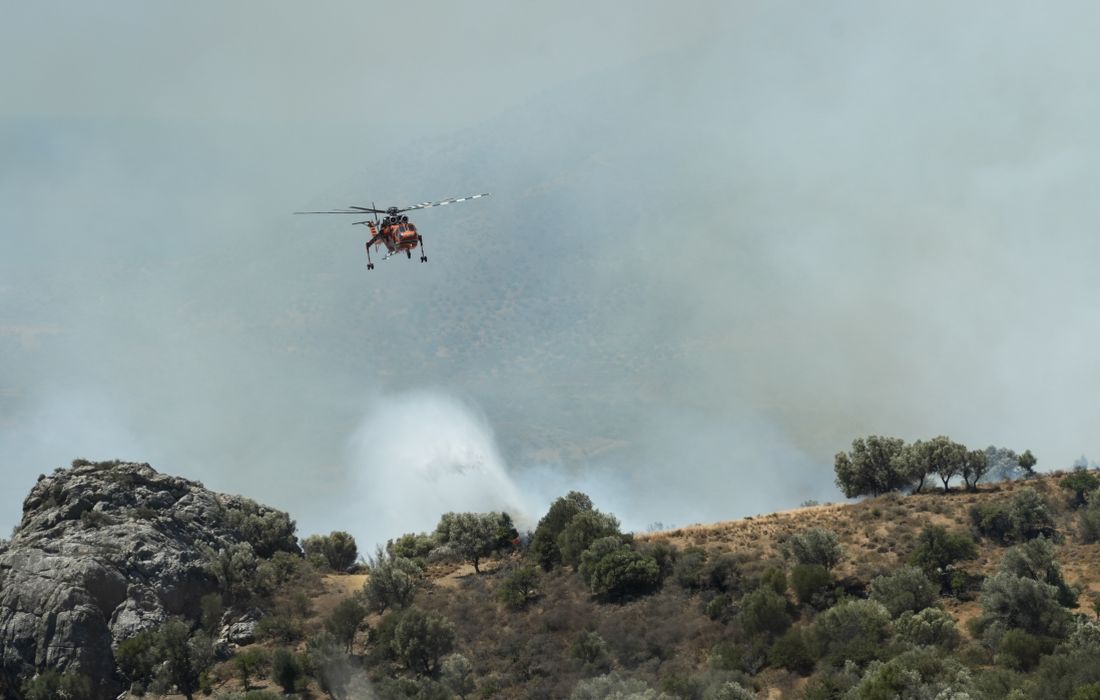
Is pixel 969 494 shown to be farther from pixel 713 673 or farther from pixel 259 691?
pixel 259 691

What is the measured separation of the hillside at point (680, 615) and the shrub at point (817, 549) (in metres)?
0.16

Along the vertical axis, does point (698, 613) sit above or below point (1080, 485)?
below

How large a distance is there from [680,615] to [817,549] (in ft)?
38.4

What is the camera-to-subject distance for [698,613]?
76.6 metres

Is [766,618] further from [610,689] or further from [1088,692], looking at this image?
[1088,692]

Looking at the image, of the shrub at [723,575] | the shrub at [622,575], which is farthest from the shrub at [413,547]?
the shrub at [723,575]

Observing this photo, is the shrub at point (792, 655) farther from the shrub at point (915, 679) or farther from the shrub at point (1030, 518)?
the shrub at point (1030, 518)

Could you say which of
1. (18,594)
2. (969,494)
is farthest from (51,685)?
(969,494)

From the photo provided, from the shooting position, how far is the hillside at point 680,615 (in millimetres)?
62656

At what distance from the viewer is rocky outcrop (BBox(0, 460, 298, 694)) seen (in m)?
75.6

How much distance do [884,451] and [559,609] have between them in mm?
43009

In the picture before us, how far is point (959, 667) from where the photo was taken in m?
58.6

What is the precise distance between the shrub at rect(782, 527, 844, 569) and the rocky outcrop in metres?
44.0

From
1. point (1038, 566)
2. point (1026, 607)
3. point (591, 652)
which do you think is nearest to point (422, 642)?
point (591, 652)
